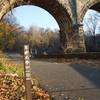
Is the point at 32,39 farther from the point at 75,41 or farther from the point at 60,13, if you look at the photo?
the point at 75,41

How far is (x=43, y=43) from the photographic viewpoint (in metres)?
97.4

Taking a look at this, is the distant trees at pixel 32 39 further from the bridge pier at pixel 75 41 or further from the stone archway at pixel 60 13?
A: the bridge pier at pixel 75 41

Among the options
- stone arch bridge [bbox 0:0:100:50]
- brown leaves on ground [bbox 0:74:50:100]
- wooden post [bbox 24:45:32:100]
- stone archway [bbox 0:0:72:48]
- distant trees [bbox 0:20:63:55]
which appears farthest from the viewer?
distant trees [bbox 0:20:63:55]

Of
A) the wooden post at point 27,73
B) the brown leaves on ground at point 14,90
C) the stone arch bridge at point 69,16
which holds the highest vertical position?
the stone arch bridge at point 69,16

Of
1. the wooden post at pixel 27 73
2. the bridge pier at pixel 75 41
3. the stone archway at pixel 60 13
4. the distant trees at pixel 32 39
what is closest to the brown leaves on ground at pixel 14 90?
the wooden post at pixel 27 73

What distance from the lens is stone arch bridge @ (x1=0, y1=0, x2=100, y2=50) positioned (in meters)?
35.9

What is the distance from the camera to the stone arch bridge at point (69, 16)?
118ft

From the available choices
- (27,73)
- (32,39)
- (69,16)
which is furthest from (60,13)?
(32,39)

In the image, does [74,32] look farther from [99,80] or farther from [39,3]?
[99,80]

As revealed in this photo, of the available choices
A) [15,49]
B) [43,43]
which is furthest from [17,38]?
[43,43]

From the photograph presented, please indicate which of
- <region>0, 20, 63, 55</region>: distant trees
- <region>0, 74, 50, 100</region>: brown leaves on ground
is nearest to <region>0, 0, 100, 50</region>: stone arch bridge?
<region>0, 20, 63, 55</region>: distant trees

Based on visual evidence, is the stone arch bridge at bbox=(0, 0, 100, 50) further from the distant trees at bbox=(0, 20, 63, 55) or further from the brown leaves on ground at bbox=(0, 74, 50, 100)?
the brown leaves on ground at bbox=(0, 74, 50, 100)

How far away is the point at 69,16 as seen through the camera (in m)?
36.4

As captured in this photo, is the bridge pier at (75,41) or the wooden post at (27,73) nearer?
the wooden post at (27,73)
